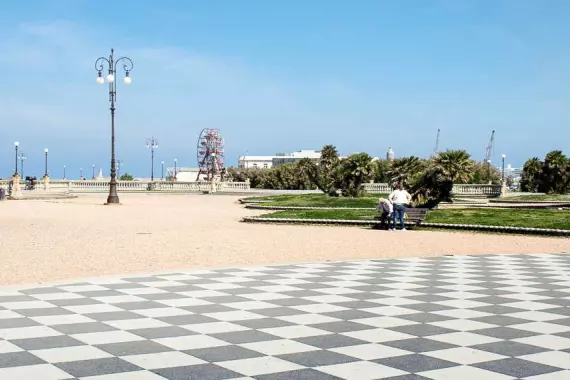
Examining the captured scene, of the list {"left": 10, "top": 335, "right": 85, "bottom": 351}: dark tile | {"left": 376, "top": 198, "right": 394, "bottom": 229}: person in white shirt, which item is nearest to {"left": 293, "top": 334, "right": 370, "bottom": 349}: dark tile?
{"left": 10, "top": 335, "right": 85, "bottom": 351}: dark tile

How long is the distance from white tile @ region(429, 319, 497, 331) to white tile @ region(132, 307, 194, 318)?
3101 millimetres

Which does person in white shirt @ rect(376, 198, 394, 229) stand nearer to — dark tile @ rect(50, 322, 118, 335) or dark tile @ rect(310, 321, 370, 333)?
dark tile @ rect(310, 321, 370, 333)

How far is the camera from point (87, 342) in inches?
291

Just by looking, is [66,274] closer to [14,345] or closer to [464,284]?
[14,345]

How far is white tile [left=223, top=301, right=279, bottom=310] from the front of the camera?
961 cm

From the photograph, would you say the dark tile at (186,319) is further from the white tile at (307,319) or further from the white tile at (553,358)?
the white tile at (553,358)

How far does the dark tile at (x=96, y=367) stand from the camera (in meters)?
6.25

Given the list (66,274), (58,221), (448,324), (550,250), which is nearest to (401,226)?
(550,250)

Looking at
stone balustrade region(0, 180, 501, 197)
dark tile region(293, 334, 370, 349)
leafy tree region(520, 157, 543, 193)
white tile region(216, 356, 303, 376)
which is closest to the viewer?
white tile region(216, 356, 303, 376)

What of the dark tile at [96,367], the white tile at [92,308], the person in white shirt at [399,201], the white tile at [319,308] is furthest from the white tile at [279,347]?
the person in white shirt at [399,201]

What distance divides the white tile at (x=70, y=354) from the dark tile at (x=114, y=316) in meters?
1.51

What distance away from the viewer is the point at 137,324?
840 centimetres

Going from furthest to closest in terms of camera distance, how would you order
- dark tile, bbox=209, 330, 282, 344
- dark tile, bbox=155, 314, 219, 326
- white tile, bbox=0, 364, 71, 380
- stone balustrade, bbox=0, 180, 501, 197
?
stone balustrade, bbox=0, 180, 501, 197
dark tile, bbox=155, 314, 219, 326
dark tile, bbox=209, 330, 282, 344
white tile, bbox=0, 364, 71, 380

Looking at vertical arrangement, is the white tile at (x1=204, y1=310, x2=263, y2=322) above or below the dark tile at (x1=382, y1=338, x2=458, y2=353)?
below
